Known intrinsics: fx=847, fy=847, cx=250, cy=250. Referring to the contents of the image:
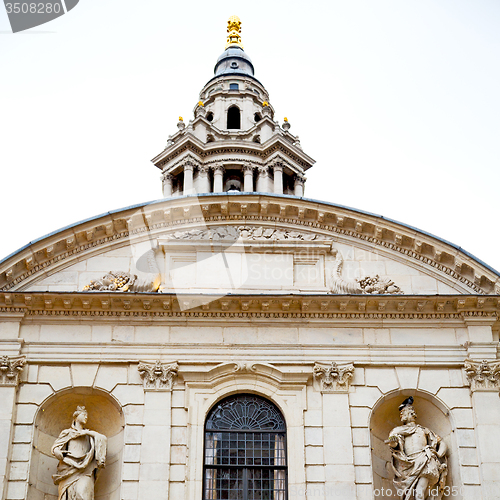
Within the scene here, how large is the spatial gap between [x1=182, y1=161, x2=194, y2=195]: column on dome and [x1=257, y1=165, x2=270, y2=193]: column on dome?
2.88 meters

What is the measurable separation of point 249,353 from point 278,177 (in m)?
17.1

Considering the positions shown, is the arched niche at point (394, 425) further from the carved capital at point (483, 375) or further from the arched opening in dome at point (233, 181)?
the arched opening in dome at point (233, 181)

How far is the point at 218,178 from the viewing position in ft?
118

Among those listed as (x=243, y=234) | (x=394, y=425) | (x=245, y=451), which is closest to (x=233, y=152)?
(x=243, y=234)

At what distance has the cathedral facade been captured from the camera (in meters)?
18.6

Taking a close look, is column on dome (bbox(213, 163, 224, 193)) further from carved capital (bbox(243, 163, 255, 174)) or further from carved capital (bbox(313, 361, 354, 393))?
carved capital (bbox(313, 361, 354, 393))

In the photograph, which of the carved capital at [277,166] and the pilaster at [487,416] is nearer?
the pilaster at [487,416]

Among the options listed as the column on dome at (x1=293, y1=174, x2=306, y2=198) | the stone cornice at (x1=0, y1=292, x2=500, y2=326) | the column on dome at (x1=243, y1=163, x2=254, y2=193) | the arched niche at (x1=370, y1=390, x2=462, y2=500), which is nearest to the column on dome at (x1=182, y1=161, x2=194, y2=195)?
the column on dome at (x1=243, y1=163, x2=254, y2=193)

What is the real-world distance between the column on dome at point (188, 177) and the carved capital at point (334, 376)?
17048 mm

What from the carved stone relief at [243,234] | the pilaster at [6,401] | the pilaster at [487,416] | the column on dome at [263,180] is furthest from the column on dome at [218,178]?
the pilaster at [487,416]

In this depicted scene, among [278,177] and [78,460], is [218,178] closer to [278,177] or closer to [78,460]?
[278,177]

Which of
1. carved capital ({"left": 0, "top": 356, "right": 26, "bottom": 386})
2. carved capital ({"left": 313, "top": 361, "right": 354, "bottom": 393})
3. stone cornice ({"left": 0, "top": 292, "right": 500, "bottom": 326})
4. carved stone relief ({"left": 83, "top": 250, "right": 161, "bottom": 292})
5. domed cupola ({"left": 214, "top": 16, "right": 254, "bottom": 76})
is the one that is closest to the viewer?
carved capital ({"left": 0, "top": 356, "right": 26, "bottom": 386})

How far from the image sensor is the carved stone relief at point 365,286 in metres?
20.9

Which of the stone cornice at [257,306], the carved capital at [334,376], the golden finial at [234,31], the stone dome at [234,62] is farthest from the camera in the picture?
the golden finial at [234,31]
